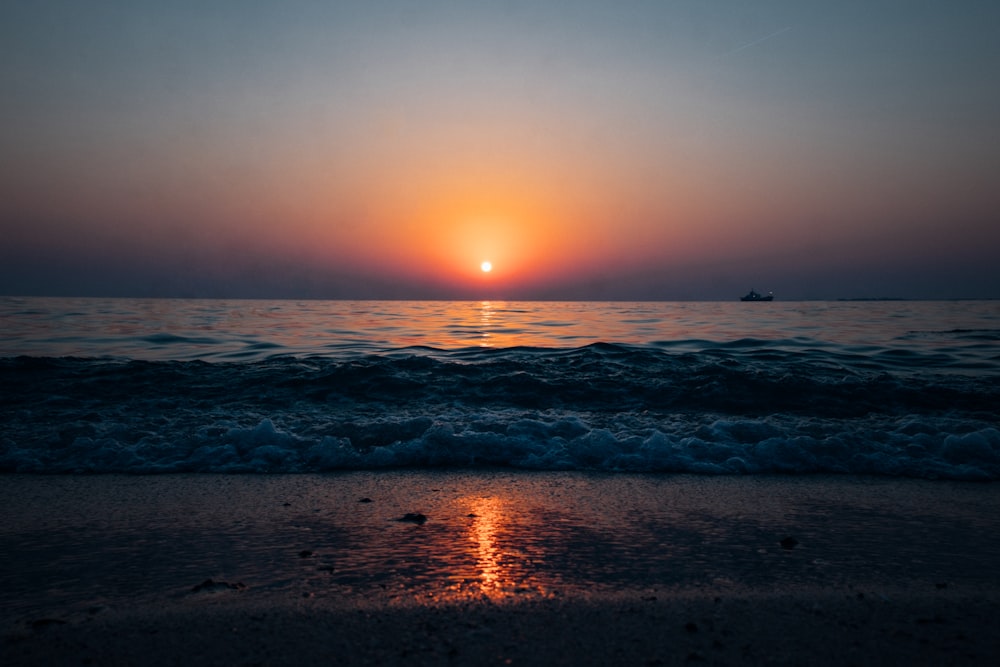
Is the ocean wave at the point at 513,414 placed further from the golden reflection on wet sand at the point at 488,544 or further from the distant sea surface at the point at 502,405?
the golden reflection on wet sand at the point at 488,544

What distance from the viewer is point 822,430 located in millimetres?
6133

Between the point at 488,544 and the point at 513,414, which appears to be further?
the point at 513,414

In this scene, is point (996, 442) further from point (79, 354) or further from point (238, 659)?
→ point (79, 354)

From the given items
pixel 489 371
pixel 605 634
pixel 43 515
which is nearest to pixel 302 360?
pixel 489 371

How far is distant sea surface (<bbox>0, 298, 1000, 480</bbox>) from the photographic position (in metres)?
5.18

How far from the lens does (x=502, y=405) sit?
7.99 metres

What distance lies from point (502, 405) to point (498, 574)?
517cm

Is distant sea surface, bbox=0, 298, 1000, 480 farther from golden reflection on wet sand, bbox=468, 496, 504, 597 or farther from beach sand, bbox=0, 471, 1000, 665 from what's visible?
golden reflection on wet sand, bbox=468, 496, 504, 597

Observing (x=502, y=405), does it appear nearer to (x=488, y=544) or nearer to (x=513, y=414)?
(x=513, y=414)

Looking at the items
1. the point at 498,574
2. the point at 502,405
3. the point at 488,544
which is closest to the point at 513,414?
the point at 502,405

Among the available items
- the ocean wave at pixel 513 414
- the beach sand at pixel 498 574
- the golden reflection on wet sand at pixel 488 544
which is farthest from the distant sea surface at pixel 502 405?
the golden reflection on wet sand at pixel 488 544

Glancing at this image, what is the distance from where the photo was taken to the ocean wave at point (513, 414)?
5.15 m

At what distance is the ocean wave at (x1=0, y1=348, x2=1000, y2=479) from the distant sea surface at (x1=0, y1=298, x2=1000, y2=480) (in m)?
0.03

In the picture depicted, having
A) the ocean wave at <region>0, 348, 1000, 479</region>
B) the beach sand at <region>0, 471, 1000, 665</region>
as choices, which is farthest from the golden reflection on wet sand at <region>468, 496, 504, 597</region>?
the ocean wave at <region>0, 348, 1000, 479</region>
